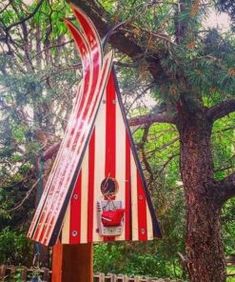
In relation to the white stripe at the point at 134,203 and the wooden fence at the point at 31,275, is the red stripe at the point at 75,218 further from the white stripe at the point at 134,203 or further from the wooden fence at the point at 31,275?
the wooden fence at the point at 31,275

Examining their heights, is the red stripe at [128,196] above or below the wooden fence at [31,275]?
above

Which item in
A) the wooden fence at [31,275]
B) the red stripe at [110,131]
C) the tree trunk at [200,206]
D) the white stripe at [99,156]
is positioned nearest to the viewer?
the white stripe at [99,156]

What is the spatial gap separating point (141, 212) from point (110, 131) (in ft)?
1.19

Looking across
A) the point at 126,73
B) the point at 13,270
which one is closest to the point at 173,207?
the point at 126,73

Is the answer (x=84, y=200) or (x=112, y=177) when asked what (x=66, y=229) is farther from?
(x=112, y=177)

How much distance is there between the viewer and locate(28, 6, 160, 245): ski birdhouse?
1.37m

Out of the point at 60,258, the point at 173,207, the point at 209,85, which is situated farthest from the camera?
the point at 173,207

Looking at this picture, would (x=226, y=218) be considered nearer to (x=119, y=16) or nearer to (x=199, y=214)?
(x=199, y=214)

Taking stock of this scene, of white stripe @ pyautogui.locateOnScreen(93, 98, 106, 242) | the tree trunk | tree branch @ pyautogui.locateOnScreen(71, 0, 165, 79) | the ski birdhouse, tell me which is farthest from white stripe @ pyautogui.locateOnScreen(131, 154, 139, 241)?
the tree trunk

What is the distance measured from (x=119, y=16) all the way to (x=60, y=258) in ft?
4.88

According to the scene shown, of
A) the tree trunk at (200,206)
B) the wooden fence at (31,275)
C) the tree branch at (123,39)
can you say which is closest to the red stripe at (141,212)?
the tree branch at (123,39)

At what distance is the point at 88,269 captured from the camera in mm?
1611

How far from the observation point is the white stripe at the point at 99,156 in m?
1.42

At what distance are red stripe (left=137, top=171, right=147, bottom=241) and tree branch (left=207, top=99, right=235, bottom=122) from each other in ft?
4.89
